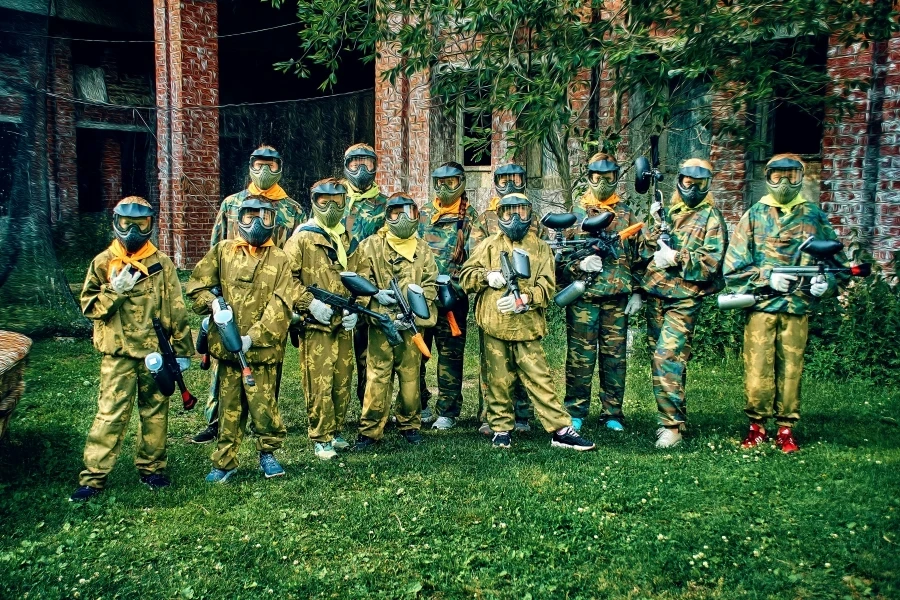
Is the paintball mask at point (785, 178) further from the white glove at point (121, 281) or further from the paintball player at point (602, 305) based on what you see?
the white glove at point (121, 281)

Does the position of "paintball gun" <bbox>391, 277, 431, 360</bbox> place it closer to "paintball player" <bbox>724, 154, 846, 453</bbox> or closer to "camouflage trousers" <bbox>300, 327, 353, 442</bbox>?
"camouflage trousers" <bbox>300, 327, 353, 442</bbox>

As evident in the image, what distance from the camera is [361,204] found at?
7.38 m

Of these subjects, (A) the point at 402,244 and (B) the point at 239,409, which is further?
(A) the point at 402,244

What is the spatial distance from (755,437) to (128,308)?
485 centimetres

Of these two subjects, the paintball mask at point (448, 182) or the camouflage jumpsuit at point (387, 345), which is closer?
the camouflage jumpsuit at point (387, 345)

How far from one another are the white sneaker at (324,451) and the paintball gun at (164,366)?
3.65 feet

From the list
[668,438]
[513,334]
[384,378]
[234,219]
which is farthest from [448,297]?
[668,438]

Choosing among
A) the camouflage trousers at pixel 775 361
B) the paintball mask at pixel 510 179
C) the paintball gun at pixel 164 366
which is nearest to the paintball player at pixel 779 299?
the camouflage trousers at pixel 775 361

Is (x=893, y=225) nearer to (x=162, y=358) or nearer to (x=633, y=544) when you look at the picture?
(x=633, y=544)

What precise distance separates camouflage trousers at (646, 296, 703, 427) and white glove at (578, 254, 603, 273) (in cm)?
64

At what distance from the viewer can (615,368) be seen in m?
7.18

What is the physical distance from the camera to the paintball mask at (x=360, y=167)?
7.36m

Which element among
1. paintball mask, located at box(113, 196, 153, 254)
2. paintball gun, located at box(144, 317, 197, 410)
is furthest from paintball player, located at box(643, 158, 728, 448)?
paintball mask, located at box(113, 196, 153, 254)

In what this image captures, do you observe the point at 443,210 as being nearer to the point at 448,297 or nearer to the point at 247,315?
the point at 448,297
